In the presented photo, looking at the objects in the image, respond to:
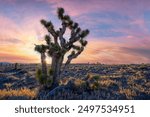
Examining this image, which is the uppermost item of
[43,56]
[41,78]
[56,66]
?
[43,56]

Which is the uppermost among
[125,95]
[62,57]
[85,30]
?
[85,30]

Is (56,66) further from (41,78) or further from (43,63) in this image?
(41,78)

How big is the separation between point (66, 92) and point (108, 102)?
5.31 metres

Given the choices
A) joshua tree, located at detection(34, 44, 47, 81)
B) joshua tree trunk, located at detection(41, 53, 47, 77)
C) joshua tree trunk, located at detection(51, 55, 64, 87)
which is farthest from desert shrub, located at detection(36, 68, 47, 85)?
joshua tree trunk, located at detection(51, 55, 64, 87)

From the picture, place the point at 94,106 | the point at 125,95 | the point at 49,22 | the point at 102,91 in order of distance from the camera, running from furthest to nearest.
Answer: the point at 49,22, the point at 102,91, the point at 125,95, the point at 94,106

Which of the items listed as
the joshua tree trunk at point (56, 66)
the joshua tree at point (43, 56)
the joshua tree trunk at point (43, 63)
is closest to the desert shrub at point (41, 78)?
the joshua tree at point (43, 56)

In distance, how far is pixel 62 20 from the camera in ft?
66.9

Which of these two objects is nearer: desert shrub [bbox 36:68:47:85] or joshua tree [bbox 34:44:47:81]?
joshua tree [bbox 34:44:47:81]

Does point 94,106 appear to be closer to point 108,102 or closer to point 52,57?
point 108,102

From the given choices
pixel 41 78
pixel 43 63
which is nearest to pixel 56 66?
pixel 43 63

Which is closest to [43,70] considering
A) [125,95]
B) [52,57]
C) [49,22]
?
[52,57]

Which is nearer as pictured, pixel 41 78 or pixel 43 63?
pixel 41 78

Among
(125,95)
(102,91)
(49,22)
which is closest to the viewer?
(125,95)

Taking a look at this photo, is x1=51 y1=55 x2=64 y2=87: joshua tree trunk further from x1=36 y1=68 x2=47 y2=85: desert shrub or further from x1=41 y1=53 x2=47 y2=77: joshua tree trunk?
x1=36 y1=68 x2=47 y2=85: desert shrub
